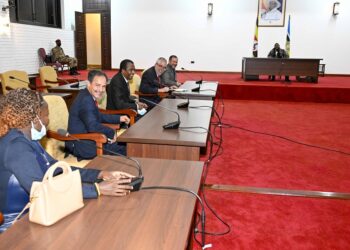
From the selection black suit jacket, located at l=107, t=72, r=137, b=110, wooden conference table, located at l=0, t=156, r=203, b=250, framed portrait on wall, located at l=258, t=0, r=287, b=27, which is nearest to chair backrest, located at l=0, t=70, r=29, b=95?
black suit jacket, located at l=107, t=72, r=137, b=110

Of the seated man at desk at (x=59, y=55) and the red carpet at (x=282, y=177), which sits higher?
the seated man at desk at (x=59, y=55)

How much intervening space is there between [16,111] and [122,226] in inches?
24.9

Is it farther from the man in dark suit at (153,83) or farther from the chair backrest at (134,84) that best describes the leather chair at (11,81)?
the man in dark suit at (153,83)

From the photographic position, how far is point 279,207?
263 centimetres

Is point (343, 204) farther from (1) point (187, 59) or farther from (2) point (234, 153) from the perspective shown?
(1) point (187, 59)

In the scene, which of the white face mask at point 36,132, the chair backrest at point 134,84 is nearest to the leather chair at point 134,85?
the chair backrest at point 134,84

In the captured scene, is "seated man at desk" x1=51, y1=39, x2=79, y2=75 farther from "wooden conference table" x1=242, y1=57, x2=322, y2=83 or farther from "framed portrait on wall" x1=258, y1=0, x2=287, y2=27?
"framed portrait on wall" x1=258, y1=0, x2=287, y2=27

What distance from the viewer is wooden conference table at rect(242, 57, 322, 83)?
27.0 ft

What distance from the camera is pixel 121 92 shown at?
372 centimetres

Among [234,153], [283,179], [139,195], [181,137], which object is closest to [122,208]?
[139,195]

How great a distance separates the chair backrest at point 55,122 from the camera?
8.12 ft

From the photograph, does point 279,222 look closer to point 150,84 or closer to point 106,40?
point 150,84

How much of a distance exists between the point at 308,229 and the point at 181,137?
1.05 m

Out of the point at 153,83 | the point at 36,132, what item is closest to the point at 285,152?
the point at 153,83
